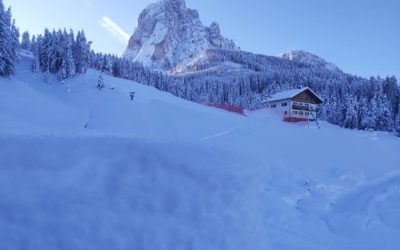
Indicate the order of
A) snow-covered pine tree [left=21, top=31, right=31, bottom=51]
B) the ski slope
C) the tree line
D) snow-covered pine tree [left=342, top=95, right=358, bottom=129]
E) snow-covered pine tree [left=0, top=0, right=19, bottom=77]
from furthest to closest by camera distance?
snow-covered pine tree [left=21, top=31, right=31, bottom=51]
snow-covered pine tree [left=342, top=95, right=358, bottom=129]
the tree line
snow-covered pine tree [left=0, top=0, right=19, bottom=77]
the ski slope

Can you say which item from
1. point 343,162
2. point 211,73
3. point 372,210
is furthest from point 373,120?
point 211,73

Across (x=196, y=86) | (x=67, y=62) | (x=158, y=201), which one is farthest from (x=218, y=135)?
(x=196, y=86)

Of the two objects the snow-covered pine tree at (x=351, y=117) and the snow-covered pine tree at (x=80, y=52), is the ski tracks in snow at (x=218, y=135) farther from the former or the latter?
the snow-covered pine tree at (x=351, y=117)

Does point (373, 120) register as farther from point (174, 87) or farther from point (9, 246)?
point (9, 246)

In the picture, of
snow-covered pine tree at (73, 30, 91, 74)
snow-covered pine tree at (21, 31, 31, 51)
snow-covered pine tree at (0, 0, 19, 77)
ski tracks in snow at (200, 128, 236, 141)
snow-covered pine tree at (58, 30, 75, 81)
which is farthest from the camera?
snow-covered pine tree at (21, 31, 31, 51)

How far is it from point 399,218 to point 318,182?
4907mm

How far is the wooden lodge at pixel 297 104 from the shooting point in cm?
5838

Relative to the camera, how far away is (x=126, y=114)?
36312mm

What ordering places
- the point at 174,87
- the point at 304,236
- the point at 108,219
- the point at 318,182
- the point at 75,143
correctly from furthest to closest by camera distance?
the point at 174,87 → the point at 318,182 → the point at 304,236 → the point at 75,143 → the point at 108,219

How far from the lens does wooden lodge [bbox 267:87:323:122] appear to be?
5838 centimetres

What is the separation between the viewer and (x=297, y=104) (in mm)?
59469

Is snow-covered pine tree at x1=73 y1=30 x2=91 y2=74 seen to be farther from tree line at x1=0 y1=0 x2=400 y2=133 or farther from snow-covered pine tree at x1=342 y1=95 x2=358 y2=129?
snow-covered pine tree at x1=342 y1=95 x2=358 y2=129

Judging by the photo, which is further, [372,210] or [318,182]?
[318,182]

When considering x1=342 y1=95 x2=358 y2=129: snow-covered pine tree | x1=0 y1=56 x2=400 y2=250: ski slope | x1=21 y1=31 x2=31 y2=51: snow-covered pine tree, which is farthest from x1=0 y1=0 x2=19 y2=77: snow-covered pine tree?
x1=342 y1=95 x2=358 y2=129: snow-covered pine tree
